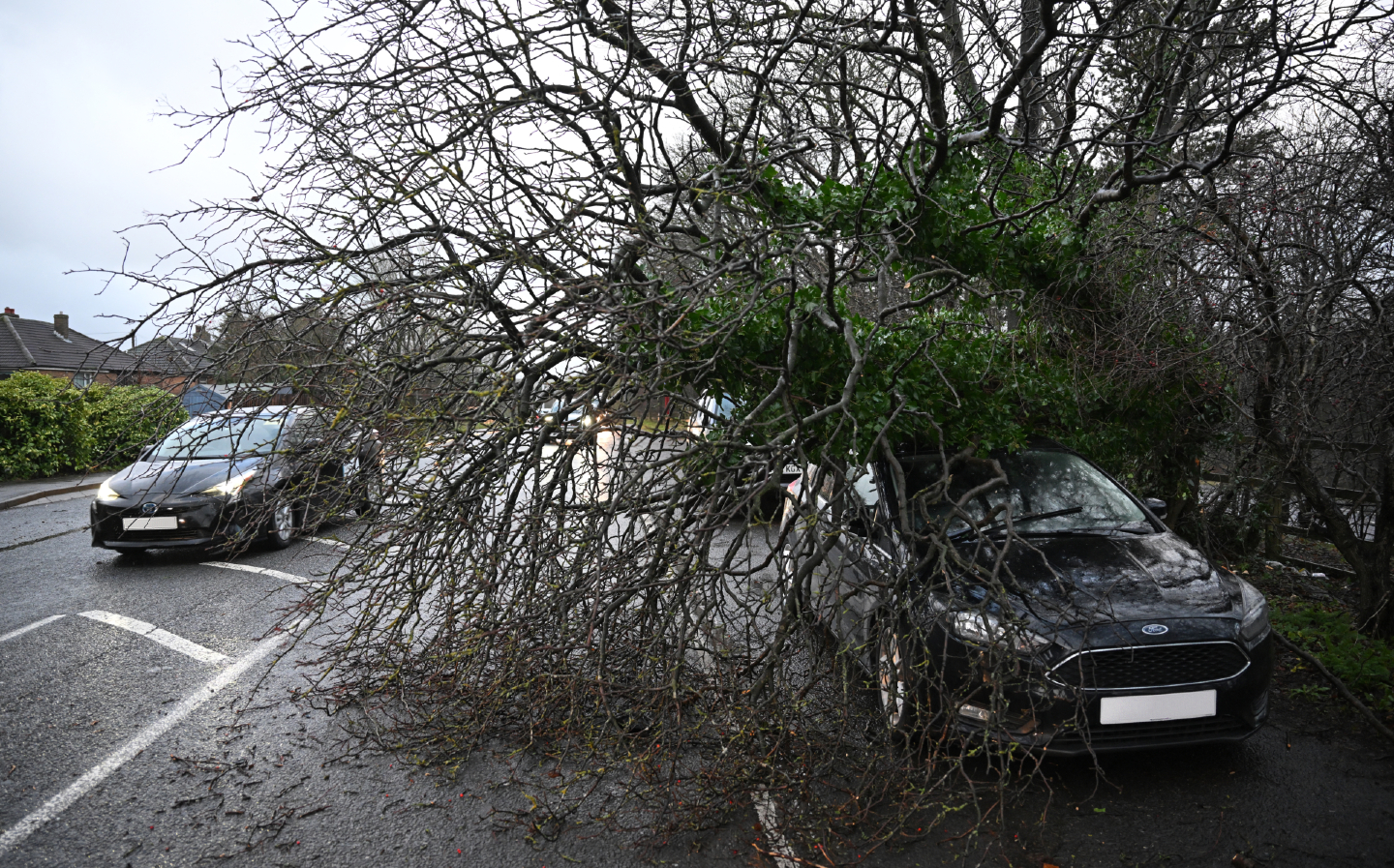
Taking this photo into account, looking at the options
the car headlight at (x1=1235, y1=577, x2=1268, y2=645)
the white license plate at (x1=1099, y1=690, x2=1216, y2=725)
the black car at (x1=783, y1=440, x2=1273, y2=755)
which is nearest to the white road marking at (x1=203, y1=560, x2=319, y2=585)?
the black car at (x1=783, y1=440, x2=1273, y2=755)

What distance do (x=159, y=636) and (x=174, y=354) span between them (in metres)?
2.54

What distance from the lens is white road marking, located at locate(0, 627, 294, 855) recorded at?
11.7 ft

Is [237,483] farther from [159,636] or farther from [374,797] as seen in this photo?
[374,797]

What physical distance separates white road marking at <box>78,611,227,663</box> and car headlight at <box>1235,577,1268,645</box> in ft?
20.3

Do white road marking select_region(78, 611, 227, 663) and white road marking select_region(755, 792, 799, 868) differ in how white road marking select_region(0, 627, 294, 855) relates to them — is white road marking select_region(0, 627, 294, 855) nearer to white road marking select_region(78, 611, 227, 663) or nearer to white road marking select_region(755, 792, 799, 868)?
white road marking select_region(78, 611, 227, 663)

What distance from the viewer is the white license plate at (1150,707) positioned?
3.65m

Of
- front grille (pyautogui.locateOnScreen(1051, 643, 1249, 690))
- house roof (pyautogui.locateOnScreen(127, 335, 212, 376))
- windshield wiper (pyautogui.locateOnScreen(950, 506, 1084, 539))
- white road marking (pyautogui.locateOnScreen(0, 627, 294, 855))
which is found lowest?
white road marking (pyautogui.locateOnScreen(0, 627, 294, 855))

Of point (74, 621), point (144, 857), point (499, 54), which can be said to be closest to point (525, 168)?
point (499, 54)

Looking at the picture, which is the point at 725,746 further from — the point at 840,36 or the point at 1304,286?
the point at 840,36

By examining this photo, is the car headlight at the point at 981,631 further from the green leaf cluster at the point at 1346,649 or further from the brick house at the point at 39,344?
the brick house at the point at 39,344

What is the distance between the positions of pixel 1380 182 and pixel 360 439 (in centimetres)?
568

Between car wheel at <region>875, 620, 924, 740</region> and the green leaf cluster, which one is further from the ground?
car wheel at <region>875, 620, 924, 740</region>

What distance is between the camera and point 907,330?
5438 millimetres

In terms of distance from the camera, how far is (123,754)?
4.30 meters
